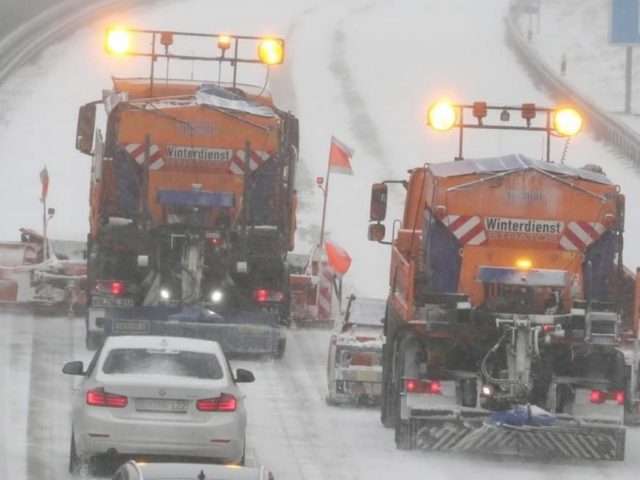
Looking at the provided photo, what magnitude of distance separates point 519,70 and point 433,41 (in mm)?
4988

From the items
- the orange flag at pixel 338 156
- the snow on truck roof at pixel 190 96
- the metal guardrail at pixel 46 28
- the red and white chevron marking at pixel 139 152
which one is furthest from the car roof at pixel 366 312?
the metal guardrail at pixel 46 28

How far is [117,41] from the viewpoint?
28.6 metres

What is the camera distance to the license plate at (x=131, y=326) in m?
24.0

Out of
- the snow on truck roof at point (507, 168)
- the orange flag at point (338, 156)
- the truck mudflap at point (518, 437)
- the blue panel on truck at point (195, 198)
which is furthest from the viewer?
the orange flag at point (338, 156)

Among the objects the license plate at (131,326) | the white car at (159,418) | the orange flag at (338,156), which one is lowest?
the white car at (159,418)

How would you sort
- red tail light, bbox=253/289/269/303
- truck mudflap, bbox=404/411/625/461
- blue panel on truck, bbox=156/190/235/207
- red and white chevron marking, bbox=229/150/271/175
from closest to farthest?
truck mudflap, bbox=404/411/625/461
blue panel on truck, bbox=156/190/235/207
red and white chevron marking, bbox=229/150/271/175
red tail light, bbox=253/289/269/303

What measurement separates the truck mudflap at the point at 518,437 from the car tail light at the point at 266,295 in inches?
283

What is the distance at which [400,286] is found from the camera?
19844 millimetres

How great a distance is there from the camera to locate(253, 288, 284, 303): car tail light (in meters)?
25.5

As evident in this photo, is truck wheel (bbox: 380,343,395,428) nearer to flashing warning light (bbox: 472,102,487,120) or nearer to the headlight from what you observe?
flashing warning light (bbox: 472,102,487,120)

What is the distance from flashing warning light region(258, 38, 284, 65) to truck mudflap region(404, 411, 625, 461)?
35.8ft

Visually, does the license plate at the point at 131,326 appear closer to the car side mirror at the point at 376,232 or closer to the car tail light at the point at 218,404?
the car side mirror at the point at 376,232

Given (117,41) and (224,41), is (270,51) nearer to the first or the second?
(224,41)

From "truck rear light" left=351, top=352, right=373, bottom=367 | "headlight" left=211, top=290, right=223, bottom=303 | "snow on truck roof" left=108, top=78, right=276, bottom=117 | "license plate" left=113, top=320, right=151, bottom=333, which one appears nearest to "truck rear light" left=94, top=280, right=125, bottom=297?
"license plate" left=113, top=320, right=151, bottom=333
